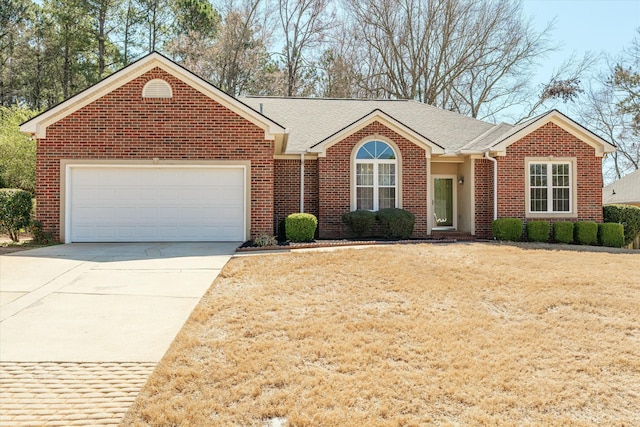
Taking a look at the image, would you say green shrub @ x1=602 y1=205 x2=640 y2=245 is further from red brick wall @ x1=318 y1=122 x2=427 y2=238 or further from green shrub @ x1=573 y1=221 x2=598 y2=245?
red brick wall @ x1=318 y1=122 x2=427 y2=238

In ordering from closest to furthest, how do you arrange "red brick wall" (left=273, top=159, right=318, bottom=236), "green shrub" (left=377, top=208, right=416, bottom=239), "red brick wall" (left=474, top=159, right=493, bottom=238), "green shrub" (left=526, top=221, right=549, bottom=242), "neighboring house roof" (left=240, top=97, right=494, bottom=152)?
"green shrub" (left=377, top=208, right=416, bottom=239), "green shrub" (left=526, top=221, right=549, bottom=242), "red brick wall" (left=273, top=159, right=318, bottom=236), "red brick wall" (left=474, top=159, right=493, bottom=238), "neighboring house roof" (left=240, top=97, right=494, bottom=152)

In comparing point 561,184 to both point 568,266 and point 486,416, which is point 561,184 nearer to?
point 568,266

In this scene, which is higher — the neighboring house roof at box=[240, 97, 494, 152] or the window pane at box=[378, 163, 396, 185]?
the neighboring house roof at box=[240, 97, 494, 152]

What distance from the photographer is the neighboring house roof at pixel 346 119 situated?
15.6 meters

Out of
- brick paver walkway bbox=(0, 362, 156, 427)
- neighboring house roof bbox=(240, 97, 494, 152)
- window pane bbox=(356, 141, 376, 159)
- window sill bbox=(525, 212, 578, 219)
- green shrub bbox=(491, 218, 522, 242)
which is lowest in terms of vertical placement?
brick paver walkway bbox=(0, 362, 156, 427)

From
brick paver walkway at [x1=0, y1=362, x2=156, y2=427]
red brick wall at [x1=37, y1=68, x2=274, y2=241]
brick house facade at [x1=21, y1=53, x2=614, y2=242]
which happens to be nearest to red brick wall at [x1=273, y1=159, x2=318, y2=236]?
brick house facade at [x1=21, y1=53, x2=614, y2=242]

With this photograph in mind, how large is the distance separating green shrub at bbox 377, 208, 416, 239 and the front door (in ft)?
9.66

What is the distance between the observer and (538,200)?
572 inches

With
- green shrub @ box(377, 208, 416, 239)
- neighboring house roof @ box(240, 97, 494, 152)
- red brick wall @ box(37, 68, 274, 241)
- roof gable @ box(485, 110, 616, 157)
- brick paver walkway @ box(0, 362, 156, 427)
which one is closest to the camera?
brick paver walkway @ box(0, 362, 156, 427)

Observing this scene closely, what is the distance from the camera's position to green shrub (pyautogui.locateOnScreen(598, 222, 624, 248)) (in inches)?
540

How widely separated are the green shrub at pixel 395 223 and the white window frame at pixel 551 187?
4.20m

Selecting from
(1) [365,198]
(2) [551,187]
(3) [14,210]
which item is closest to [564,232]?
(2) [551,187]

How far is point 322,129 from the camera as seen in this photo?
1606 centimetres

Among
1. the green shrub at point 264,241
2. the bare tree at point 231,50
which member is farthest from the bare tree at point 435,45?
the green shrub at point 264,241
